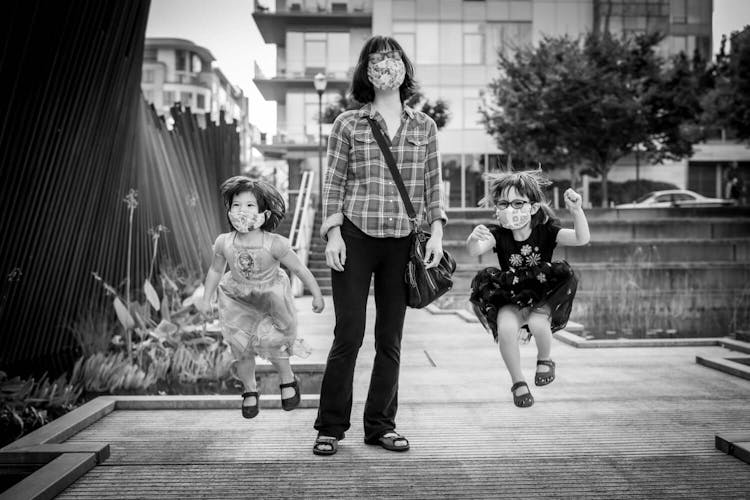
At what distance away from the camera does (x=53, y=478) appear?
11.1 ft

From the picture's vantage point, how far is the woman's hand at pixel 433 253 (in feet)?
12.3

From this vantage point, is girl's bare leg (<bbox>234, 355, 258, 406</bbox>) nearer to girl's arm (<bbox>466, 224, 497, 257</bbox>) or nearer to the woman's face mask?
girl's arm (<bbox>466, 224, 497, 257</bbox>)

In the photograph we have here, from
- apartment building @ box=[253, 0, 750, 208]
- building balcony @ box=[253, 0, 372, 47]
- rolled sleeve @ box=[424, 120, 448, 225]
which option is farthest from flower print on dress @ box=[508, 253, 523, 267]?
building balcony @ box=[253, 0, 372, 47]

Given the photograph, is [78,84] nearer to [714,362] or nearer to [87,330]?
[87,330]

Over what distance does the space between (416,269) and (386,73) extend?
3.37 feet

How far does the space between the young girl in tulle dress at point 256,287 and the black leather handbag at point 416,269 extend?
19.4 inches

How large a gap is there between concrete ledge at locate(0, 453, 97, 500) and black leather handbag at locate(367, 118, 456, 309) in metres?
1.82

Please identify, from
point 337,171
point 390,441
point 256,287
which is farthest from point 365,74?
point 390,441

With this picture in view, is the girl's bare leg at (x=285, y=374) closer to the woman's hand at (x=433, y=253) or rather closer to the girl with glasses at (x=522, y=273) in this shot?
the woman's hand at (x=433, y=253)

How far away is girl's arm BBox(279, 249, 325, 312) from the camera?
3.58 metres

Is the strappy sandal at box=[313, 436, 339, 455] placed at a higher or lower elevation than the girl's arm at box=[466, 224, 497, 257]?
lower

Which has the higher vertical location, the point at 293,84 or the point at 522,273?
the point at 293,84

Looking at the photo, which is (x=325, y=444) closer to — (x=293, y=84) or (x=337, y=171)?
(x=337, y=171)

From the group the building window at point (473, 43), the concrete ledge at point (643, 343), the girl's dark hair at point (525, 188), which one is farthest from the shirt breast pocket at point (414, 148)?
the building window at point (473, 43)
